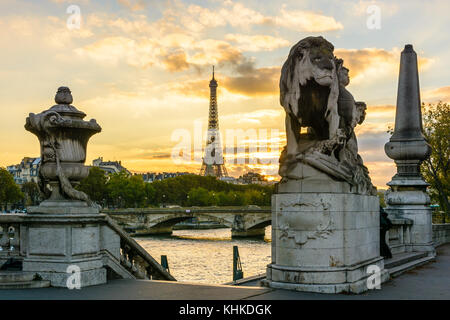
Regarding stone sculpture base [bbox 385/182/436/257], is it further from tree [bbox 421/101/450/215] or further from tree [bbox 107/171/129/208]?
tree [bbox 107/171/129/208]

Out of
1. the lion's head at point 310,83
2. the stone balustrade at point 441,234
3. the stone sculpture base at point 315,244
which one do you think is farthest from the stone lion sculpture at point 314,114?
the stone balustrade at point 441,234

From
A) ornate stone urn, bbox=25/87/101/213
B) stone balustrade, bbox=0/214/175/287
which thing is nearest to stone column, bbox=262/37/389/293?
stone balustrade, bbox=0/214/175/287

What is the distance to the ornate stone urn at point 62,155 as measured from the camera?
344 inches

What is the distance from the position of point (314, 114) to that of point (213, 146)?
459 ft

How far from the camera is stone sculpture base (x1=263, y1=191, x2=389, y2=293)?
7.72 meters

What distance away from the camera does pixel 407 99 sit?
14062 millimetres

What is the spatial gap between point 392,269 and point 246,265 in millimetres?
29272

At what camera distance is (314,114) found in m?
8.24

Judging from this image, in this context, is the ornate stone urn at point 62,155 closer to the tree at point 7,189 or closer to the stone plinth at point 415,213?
the stone plinth at point 415,213

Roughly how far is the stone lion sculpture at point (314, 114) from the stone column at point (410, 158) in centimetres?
579

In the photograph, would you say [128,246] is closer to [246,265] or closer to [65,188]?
[65,188]

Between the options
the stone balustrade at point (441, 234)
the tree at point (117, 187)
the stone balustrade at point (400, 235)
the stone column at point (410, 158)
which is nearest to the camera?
the stone balustrade at point (400, 235)

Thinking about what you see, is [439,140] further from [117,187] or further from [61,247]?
[117,187]

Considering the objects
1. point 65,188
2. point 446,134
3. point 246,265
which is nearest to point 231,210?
point 246,265
